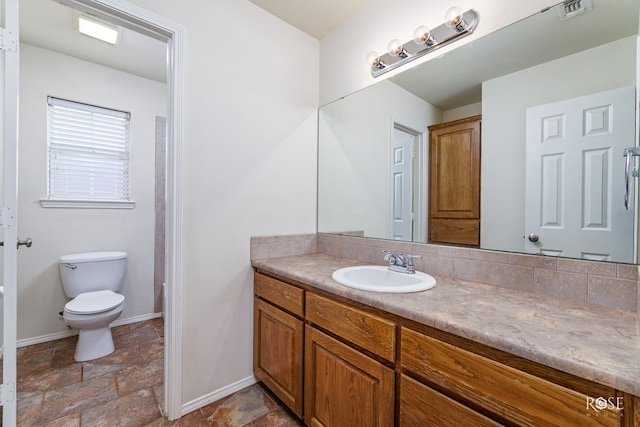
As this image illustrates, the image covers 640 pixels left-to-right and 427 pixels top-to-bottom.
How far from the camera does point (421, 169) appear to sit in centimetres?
164

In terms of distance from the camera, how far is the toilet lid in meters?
1.91

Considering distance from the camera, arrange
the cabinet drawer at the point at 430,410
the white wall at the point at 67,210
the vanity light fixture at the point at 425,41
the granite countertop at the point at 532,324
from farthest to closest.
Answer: the white wall at the point at 67,210, the vanity light fixture at the point at 425,41, the cabinet drawer at the point at 430,410, the granite countertop at the point at 532,324

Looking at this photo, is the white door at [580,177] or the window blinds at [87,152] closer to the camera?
the white door at [580,177]

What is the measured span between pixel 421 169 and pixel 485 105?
450 mm

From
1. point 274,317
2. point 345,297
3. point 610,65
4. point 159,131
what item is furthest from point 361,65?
point 159,131

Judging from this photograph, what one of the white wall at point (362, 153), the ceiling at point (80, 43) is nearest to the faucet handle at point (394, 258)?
the white wall at point (362, 153)

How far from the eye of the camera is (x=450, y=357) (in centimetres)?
80

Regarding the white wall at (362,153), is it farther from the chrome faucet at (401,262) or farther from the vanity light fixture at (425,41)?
the chrome faucet at (401,262)

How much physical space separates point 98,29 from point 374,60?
1960 mm

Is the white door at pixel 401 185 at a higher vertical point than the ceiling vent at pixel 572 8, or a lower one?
lower

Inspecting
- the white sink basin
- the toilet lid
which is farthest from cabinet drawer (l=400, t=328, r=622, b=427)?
the toilet lid

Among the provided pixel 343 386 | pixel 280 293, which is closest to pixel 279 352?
pixel 280 293

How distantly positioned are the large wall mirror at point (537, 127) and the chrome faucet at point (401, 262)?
6.2 inches

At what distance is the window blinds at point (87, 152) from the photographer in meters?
2.28
